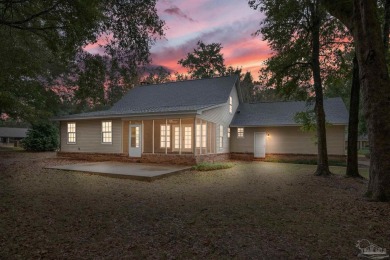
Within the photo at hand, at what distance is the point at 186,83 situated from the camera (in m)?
24.4

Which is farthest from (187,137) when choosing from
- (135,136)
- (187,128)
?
(135,136)

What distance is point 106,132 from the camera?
59.8ft

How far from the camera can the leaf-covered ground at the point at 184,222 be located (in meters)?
4.02

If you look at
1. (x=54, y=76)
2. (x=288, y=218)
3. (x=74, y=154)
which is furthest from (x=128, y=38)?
(x=54, y=76)

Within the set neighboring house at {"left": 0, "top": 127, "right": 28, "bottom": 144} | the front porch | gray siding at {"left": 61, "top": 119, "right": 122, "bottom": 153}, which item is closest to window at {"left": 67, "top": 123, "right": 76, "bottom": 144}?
gray siding at {"left": 61, "top": 119, "right": 122, "bottom": 153}

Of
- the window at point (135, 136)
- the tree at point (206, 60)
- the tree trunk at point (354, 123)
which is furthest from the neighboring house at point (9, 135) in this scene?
the tree trunk at point (354, 123)

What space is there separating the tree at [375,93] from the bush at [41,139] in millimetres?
29252

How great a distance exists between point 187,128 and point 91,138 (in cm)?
755

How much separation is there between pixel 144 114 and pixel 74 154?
755 cm

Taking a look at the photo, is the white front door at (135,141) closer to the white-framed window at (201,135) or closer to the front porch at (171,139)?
the front porch at (171,139)

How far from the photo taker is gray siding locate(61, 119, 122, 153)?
58.4ft

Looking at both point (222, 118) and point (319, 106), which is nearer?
point (319, 106)

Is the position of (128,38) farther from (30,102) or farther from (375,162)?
(30,102)

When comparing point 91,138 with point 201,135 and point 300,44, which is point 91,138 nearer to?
point 201,135
